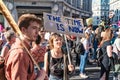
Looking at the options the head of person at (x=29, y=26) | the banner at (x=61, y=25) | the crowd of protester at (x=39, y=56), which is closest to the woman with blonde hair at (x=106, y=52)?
the crowd of protester at (x=39, y=56)

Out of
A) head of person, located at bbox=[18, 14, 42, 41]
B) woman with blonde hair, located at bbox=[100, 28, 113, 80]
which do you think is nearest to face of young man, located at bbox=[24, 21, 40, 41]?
head of person, located at bbox=[18, 14, 42, 41]

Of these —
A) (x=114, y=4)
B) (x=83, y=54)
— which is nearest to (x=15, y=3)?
(x=83, y=54)

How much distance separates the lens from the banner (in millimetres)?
6438

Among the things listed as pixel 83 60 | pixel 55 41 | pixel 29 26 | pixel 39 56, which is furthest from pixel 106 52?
pixel 29 26

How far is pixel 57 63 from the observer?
5.79 meters

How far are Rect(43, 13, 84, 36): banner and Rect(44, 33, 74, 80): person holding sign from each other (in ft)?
1.78

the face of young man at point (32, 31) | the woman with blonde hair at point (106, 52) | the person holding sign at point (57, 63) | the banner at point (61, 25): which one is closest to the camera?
the face of young man at point (32, 31)

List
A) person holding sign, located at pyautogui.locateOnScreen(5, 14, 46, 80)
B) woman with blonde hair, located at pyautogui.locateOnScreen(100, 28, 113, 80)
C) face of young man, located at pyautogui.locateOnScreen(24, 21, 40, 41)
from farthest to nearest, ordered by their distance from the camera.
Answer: woman with blonde hair, located at pyautogui.locateOnScreen(100, 28, 113, 80) < face of young man, located at pyautogui.locateOnScreen(24, 21, 40, 41) < person holding sign, located at pyautogui.locateOnScreen(5, 14, 46, 80)

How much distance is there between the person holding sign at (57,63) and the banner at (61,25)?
0.54m

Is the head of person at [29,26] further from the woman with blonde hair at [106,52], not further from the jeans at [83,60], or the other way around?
the jeans at [83,60]

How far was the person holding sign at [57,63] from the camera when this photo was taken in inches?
227

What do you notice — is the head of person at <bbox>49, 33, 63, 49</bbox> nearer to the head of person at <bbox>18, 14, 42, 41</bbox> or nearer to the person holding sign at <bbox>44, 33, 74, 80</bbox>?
the person holding sign at <bbox>44, 33, 74, 80</bbox>

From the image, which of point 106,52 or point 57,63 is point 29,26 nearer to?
point 57,63

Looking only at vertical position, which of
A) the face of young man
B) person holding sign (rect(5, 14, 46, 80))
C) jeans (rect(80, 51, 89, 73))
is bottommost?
jeans (rect(80, 51, 89, 73))
